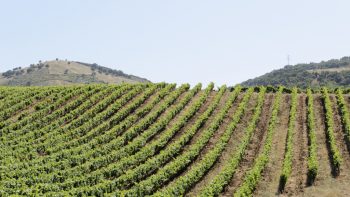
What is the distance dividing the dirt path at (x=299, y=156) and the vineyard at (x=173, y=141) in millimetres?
92

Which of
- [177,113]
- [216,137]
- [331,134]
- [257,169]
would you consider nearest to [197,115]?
[177,113]

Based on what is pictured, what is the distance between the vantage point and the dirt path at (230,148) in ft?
121

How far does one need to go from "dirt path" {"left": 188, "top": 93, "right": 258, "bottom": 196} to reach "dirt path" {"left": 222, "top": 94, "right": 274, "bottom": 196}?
1.47 m

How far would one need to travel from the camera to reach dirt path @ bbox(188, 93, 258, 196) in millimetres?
36747

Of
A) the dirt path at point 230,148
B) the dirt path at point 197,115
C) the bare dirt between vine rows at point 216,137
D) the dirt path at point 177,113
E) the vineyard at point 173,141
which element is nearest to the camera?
the vineyard at point 173,141

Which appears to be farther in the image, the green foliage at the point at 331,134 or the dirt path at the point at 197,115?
the dirt path at the point at 197,115

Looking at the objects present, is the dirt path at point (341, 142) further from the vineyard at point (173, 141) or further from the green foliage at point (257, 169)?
the green foliage at point (257, 169)

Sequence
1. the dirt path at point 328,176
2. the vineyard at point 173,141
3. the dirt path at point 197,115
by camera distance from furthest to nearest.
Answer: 1. the dirt path at point 197,115
2. the vineyard at point 173,141
3. the dirt path at point 328,176

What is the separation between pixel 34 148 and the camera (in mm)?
44406

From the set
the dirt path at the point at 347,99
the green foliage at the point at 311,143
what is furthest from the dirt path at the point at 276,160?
the dirt path at the point at 347,99

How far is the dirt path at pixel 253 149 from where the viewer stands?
36375mm

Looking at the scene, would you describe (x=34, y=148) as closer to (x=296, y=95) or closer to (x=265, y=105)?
(x=265, y=105)

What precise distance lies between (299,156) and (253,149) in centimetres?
469

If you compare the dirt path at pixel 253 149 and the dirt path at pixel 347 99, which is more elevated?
the dirt path at pixel 347 99
